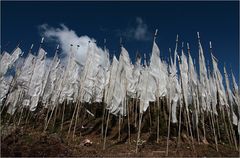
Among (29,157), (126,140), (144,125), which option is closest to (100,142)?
(126,140)

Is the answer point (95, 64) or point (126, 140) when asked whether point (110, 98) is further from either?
point (95, 64)

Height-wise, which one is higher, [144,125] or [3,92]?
[3,92]

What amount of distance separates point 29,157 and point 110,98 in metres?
5.42

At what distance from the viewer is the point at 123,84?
1220 centimetres

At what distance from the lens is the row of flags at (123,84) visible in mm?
11555

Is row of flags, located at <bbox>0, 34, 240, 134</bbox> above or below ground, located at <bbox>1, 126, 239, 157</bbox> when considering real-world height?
above

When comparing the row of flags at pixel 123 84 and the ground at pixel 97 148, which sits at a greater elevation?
the row of flags at pixel 123 84

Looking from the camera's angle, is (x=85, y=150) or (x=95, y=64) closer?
Answer: (x=85, y=150)

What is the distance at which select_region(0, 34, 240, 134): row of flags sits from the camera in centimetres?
1155

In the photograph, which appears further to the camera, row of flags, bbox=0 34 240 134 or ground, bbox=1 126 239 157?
row of flags, bbox=0 34 240 134

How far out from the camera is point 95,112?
1666 cm

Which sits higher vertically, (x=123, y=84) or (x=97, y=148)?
(x=123, y=84)

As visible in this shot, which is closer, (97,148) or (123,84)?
(97,148)

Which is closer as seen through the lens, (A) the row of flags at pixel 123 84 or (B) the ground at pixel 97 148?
(B) the ground at pixel 97 148
